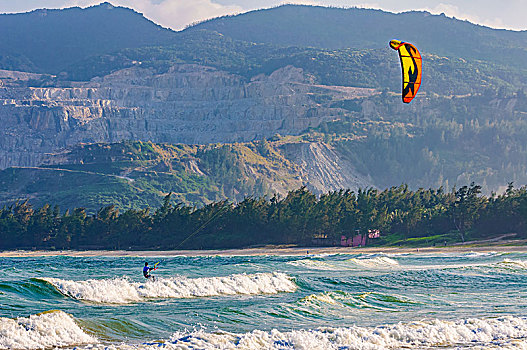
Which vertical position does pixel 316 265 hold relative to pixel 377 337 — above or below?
below

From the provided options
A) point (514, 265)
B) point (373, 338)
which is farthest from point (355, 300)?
point (514, 265)

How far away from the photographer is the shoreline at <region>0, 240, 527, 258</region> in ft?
272

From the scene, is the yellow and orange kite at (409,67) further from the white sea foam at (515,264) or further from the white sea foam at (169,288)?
the white sea foam at (515,264)

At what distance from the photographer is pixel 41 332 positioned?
83.8ft

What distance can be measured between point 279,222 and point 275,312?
242 ft

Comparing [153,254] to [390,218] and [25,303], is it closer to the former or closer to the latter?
[390,218]

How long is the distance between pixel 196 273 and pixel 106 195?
14281 centimetres

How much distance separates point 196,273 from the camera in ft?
176

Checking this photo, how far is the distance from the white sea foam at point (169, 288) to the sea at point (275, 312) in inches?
2.1

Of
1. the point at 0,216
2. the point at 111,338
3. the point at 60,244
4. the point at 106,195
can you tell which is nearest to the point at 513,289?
the point at 111,338

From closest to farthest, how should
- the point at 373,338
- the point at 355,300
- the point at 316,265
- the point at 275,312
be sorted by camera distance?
1. the point at 373,338
2. the point at 275,312
3. the point at 355,300
4. the point at 316,265

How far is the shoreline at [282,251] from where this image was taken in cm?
8281

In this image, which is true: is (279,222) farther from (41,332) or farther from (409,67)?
(41,332)

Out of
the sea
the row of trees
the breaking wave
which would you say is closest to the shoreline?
the row of trees
